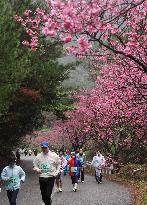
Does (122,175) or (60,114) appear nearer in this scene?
(122,175)

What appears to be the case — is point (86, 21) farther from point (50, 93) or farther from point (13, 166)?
point (50, 93)

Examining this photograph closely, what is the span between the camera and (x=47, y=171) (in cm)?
1158

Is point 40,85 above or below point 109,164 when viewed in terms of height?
above

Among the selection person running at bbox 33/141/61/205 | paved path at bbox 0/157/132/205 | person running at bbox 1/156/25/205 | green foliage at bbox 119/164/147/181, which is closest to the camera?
person running at bbox 33/141/61/205

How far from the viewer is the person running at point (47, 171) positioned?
11531mm

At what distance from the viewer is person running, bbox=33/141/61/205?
37.8 feet

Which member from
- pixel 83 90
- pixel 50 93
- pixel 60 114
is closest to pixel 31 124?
pixel 60 114

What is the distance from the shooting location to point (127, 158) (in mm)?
33469

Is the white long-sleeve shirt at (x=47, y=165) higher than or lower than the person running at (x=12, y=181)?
higher

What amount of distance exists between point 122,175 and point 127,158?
420 centimetres


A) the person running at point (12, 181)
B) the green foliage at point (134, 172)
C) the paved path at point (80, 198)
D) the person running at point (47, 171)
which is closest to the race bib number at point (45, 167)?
the person running at point (47, 171)

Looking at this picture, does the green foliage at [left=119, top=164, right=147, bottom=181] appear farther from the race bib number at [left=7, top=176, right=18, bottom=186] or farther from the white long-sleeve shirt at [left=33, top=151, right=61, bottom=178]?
the white long-sleeve shirt at [left=33, top=151, right=61, bottom=178]

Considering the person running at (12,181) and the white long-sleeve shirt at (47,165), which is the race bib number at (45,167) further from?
the person running at (12,181)

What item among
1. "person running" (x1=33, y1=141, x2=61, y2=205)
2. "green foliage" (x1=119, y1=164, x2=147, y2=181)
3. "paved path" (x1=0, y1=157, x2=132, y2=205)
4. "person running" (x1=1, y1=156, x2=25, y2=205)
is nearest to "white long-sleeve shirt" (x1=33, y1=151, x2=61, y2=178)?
"person running" (x1=33, y1=141, x2=61, y2=205)
